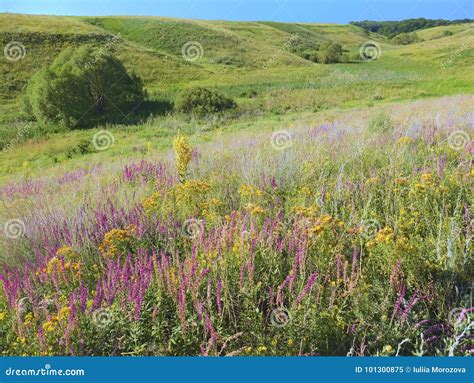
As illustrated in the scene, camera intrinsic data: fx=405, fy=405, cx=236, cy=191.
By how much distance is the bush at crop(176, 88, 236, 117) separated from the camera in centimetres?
3151

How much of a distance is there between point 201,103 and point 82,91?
31.0 ft

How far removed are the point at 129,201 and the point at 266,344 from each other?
299cm

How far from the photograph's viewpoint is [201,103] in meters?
32.4

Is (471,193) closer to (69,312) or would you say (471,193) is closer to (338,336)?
(338,336)

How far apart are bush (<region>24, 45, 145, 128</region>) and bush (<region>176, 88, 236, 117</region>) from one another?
5.18m

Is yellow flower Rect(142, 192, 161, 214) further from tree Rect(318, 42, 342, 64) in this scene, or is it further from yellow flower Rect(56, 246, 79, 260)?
tree Rect(318, 42, 342, 64)

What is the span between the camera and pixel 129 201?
16.6 ft

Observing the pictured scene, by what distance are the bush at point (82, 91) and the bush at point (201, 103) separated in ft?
17.0

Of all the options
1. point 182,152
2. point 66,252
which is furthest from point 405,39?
point 66,252

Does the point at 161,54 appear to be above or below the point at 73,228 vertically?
above

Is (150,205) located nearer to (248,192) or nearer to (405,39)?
(248,192)

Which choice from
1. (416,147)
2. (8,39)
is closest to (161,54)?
(8,39)

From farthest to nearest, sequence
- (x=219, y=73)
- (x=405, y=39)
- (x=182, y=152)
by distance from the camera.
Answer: (x=405, y=39)
(x=219, y=73)
(x=182, y=152)

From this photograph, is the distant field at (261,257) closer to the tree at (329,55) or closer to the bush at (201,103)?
the bush at (201,103)
